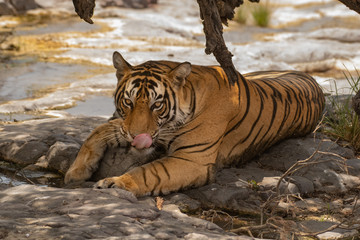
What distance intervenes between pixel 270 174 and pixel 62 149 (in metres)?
1.80

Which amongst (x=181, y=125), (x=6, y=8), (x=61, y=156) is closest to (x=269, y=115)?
(x=181, y=125)

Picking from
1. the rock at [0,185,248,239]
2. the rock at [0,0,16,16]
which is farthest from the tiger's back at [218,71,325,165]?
the rock at [0,0,16,16]

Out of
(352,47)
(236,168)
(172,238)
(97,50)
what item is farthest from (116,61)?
(352,47)

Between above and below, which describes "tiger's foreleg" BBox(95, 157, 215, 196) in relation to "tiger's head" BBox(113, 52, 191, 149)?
below

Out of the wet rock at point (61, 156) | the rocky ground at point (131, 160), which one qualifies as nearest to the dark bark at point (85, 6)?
the rocky ground at point (131, 160)

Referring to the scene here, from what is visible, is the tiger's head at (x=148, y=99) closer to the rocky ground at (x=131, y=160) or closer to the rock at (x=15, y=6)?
the rocky ground at (x=131, y=160)

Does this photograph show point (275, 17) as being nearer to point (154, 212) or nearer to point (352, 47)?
point (352, 47)

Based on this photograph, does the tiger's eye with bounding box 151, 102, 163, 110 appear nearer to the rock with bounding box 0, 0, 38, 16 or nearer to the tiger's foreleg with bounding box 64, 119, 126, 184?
the tiger's foreleg with bounding box 64, 119, 126, 184

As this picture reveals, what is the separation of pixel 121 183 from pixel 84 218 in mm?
912

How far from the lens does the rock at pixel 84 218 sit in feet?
10.9

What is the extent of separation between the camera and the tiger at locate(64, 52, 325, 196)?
4672 mm

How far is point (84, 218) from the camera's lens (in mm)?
3572

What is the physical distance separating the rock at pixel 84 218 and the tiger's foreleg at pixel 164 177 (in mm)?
317

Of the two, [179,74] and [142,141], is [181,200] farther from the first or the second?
[179,74]
